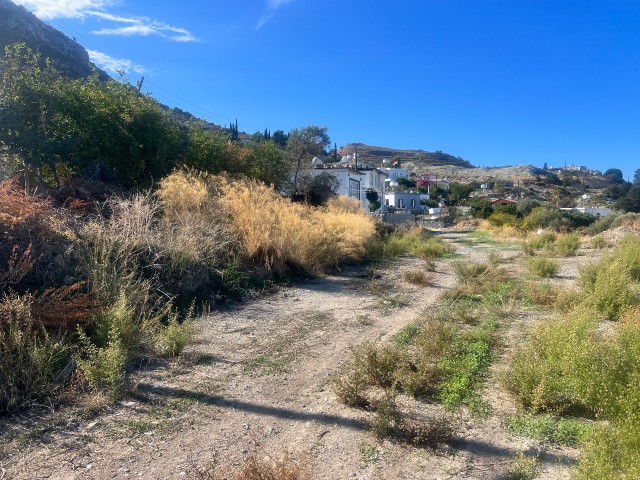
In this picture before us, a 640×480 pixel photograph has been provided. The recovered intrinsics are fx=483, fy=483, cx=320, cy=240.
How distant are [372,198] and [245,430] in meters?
45.8

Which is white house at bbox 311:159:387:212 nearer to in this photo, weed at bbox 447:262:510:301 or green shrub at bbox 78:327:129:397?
weed at bbox 447:262:510:301

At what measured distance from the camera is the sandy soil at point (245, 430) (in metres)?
3.46

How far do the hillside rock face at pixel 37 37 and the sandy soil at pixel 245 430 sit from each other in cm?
3765

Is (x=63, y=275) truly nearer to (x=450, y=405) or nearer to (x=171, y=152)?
(x=450, y=405)

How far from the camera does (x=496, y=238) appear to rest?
2684cm

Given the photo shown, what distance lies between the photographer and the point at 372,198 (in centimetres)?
4909

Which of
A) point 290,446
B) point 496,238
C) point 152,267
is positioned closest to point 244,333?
point 152,267

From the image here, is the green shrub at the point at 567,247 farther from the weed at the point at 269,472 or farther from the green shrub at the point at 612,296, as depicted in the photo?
the weed at the point at 269,472

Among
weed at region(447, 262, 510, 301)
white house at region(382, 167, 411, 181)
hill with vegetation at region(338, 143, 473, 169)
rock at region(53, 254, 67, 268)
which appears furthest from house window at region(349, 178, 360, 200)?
hill with vegetation at region(338, 143, 473, 169)

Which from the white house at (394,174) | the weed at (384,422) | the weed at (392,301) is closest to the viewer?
the weed at (384,422)

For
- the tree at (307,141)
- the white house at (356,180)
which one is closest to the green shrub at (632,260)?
the white house at (356,180)

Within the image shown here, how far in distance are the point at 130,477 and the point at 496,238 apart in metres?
26.1

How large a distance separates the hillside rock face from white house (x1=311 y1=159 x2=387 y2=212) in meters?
21.1

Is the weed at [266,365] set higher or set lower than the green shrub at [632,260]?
lower
